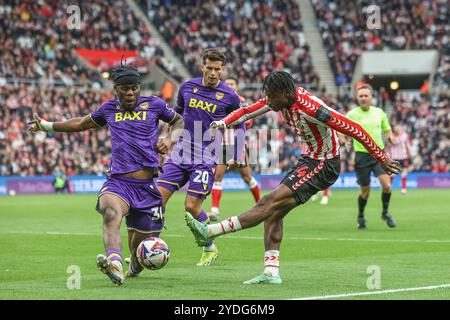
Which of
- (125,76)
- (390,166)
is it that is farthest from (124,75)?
(390,166)

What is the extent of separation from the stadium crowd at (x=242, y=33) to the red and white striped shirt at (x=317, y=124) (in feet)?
119

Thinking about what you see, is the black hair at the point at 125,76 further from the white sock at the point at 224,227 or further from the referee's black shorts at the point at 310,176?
the referee's black shorts at the point at 310,176

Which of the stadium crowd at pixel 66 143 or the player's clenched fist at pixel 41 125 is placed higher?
the player's clenched fist at pixel 41 125

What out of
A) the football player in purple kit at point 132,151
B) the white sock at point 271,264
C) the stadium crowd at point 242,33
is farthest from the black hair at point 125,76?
the stadium crowd at point 242,33

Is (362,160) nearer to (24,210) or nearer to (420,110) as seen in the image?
(24,210)

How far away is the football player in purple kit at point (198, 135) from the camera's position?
43.4ft

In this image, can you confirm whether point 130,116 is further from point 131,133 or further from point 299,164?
point 299,164

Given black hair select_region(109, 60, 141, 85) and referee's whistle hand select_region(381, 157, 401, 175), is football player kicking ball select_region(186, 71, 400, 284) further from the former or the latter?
black hair select_region(109, 60, 141, 85)

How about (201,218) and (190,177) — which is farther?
(190,177)

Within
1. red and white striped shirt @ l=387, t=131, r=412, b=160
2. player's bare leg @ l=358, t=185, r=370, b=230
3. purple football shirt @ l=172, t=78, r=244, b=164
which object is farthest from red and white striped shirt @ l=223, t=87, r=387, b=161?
red and white striped shirt @ l=387, t=131, r=412, b=160

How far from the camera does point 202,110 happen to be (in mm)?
13672

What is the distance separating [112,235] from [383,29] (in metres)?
43.0

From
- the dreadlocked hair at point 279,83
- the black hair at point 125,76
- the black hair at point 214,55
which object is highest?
the black hair at point 214,55

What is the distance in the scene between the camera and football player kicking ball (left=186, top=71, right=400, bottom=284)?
1038 cm
